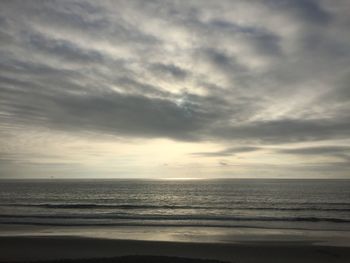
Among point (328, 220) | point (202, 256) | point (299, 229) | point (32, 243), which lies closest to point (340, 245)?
point (299, 229)

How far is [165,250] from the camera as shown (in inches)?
736

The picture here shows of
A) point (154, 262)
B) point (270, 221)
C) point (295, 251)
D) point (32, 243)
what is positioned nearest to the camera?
point (154, 262)

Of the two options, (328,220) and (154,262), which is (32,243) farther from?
(328,220)

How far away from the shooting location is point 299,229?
28.1 metres

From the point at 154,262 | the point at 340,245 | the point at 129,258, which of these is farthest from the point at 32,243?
the point at 340,245

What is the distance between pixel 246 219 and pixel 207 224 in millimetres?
6010

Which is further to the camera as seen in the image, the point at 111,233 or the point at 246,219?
the point at 246,219

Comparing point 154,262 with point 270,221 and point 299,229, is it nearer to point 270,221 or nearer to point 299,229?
point 299,229

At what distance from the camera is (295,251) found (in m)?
18.9

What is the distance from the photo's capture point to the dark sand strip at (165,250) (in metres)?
17.1

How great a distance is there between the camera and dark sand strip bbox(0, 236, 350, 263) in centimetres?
1709

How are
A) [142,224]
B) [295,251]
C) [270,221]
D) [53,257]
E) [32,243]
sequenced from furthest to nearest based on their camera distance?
[270,221] < [142,224] < [32,243] < [295,251] < [53,257]

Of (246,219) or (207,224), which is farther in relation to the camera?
(246,219)

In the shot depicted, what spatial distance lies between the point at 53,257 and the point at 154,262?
6.16 m
